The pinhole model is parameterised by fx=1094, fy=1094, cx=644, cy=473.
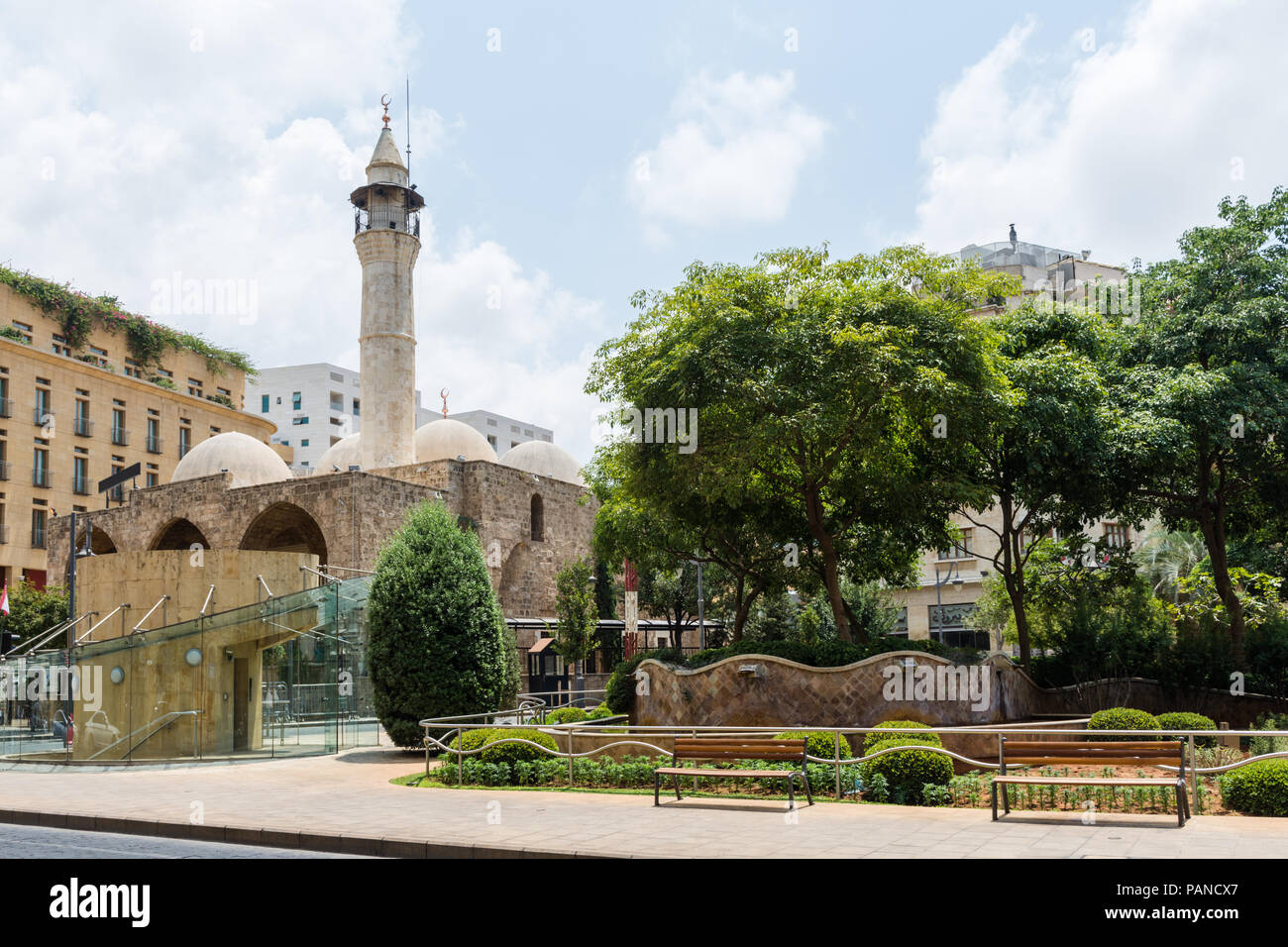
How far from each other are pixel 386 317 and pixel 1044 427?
27.1 m

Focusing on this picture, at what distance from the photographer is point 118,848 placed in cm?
1066

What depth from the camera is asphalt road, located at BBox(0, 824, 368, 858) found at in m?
10.2

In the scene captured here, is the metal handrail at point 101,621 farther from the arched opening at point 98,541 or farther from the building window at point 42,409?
the building window at point 42,409

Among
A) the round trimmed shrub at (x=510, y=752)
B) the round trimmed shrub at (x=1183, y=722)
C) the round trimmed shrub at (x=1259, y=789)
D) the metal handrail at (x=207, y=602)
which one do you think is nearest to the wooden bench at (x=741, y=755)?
the round trimmed shrub at (x=510, y=752)

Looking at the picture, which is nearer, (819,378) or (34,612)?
(819,378)

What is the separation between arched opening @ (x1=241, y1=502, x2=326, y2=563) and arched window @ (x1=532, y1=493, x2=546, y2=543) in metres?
8.49

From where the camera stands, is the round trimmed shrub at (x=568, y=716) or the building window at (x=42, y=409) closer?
the round trimmed shrub at (x=568, y=716)

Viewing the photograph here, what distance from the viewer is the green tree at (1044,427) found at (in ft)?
71.2

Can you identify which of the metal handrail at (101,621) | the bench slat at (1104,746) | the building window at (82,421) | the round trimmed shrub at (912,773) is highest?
the building window at (82,421)

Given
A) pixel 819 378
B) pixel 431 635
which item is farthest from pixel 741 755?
pixel 431 635

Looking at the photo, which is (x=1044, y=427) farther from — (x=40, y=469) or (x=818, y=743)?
(x=40, y=469)

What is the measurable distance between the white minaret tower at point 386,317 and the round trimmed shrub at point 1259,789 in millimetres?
34818

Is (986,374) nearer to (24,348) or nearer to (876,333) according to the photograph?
(876,333)

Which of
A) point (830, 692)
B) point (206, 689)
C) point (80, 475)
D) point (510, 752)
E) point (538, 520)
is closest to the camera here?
point (510, 752)
